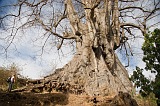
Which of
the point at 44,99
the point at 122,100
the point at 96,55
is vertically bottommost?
the point at 122,100

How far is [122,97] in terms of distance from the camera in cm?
858

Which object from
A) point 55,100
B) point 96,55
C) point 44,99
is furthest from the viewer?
point 96,55

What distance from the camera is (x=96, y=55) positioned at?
399 inches

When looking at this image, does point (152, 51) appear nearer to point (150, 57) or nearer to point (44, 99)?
point (150, 57)

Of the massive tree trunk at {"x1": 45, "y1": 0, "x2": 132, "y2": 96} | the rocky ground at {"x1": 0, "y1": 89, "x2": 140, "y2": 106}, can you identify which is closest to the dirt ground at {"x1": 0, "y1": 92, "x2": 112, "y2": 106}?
the rocky ground at {"x1": 0, "y1": 89, "x2": 140, "y2": 106}

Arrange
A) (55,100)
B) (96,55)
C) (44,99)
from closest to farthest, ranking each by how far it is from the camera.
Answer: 1. (44,99)
2. (55,100)
3. (96,55)

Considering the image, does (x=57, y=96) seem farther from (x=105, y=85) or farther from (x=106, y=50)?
(x=106, y=50)

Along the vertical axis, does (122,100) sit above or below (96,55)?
below

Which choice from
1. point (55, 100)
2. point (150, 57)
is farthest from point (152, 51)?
point (55, 100)

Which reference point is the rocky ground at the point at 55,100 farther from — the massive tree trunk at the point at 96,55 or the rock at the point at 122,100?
the massive tree trunk at the point at 96,55

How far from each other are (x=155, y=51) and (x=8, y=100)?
5227mm

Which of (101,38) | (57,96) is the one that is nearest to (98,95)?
(57,96)

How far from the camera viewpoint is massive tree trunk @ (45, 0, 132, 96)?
930cm

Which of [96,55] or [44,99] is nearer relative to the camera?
[44,99]
